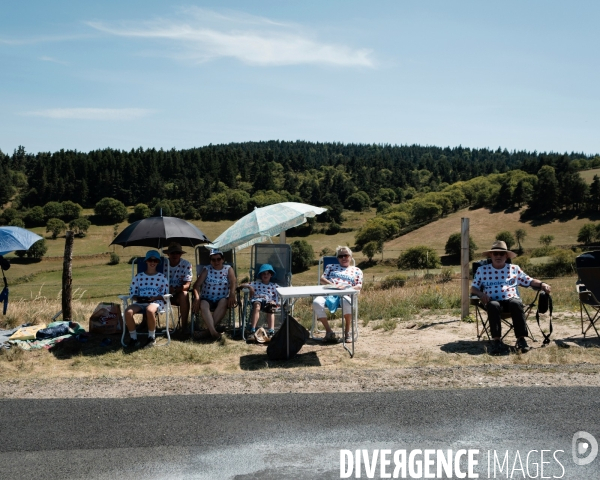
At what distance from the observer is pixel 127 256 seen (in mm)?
82312

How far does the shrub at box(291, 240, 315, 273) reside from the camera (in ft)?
264

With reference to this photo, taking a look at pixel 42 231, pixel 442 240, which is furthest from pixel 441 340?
pixel 42 231

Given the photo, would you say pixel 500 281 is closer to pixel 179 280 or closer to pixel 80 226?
pixel 179 280

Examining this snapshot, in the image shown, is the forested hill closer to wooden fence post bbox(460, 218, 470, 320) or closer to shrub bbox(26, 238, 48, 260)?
shrub bbox(26, 238, 48, 260)

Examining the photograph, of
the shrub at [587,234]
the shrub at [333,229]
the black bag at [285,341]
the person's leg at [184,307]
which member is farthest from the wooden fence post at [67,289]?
the shrub at [333,229]

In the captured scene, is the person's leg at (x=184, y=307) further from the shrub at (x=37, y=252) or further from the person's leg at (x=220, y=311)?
the shrub at (x=37, y=252)

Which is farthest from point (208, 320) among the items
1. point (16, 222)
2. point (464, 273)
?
point (16, 222)

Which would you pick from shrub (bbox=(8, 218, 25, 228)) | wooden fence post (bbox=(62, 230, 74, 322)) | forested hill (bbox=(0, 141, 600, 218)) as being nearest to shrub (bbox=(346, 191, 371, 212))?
forested hill (bbox=(0, 141, 600, 218))

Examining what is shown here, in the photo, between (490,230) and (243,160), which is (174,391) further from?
(243,160)

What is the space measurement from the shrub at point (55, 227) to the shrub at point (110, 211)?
9943 mm

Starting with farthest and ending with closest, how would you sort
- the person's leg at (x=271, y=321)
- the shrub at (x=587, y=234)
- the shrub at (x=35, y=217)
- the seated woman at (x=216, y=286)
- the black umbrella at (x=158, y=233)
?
the shrub at (x=35, y=217) < the shrub at (x=587, y=234) < the black umbrella at (x=158, y=233) < the seated woman at (x=216, y=286) < the person's leg at (x=271, y=321)

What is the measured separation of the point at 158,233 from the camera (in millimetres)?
7863

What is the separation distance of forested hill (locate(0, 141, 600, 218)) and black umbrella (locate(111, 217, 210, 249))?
341 feet

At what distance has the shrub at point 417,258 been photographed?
82.0m
